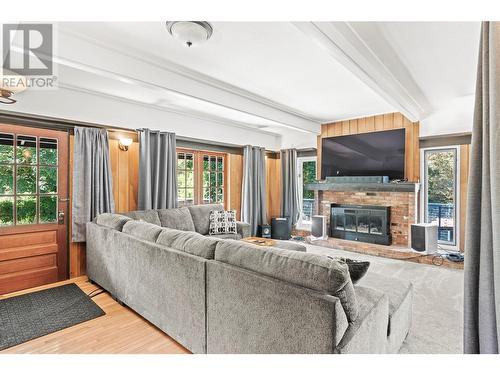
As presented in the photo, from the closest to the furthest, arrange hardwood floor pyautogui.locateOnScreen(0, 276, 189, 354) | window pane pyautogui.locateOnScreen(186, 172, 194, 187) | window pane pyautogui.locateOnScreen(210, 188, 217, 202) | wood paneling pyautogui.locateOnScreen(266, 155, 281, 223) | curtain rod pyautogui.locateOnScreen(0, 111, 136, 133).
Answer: hardwood floor pyautogui.locateOnScreen(0, 276, 189, 354) → curtain rod pyautogui.locateOnScreen(0, 111, 136, 133) → window pane pyautogui.locateOnScreen(186, 172, 194, 187) → window pane pyautogui.locateOnScreen(210, 188, 217, 202) → wood paneling pyautogui.locateOnScreen(266, 155, 281, 223)

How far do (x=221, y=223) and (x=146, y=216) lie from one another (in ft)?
4.26

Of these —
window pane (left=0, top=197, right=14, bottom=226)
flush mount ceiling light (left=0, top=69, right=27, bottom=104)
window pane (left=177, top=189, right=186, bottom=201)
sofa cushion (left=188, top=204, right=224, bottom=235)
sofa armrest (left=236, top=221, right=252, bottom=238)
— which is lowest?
sofa armrest (left=236, top=221, right=252, bottom=238)

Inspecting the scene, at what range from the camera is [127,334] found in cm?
228

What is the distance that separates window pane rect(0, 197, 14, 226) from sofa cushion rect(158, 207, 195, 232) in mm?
1735

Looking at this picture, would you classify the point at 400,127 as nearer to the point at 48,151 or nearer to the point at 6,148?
the point at 48,151

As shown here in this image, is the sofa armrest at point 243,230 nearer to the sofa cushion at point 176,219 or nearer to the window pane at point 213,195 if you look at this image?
the sofa cushion at point 176,219

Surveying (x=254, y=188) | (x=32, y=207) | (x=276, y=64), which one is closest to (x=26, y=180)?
(x=32, y=207)

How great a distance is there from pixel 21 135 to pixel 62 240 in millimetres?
1398

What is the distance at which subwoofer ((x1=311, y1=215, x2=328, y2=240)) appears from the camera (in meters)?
5.62

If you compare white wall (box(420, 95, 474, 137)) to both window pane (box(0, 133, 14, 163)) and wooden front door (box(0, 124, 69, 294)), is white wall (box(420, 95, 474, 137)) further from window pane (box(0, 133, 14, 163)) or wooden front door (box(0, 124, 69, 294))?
window pane (box(0, 133, 14, 163))

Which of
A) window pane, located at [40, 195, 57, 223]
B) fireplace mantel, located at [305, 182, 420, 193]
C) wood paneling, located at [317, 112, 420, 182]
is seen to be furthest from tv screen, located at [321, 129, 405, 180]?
window pane, located at [40, 195, 57, 223]
